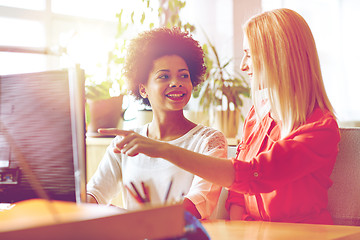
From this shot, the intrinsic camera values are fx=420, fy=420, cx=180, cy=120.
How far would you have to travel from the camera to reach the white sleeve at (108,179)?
58.2 inches

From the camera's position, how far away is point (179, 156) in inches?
37.9

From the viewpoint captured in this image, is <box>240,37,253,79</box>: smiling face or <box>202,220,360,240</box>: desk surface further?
<box>240,37,253,79</box>: smiling face

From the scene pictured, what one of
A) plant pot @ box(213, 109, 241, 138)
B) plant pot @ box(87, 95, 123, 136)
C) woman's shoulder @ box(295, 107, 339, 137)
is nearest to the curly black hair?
woman's shoulder @ box(295, 107, 339, 137)

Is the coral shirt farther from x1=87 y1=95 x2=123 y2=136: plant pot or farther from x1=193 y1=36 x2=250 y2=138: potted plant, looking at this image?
x1=87 y1=95 x2=123 y2=136: plant pot

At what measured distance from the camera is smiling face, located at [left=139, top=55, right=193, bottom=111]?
4.79ft

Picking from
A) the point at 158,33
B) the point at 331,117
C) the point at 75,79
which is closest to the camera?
the point at 75,79

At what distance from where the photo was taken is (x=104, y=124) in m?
2.53

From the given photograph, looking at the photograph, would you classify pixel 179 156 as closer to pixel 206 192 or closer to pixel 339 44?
pixel 206 192

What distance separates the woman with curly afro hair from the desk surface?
217 millimetres

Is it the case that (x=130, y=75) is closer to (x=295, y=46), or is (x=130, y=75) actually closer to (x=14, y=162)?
(x=295, y=46)

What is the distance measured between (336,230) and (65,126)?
2.26ft

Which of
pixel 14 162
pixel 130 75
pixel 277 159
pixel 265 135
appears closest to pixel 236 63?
pixel 130 75

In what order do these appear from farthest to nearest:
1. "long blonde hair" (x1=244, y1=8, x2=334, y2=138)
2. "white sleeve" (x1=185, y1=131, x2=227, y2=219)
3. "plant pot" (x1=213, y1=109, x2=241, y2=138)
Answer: "plant pot" (x1=213, y1=109, x2=241, y2=138), "white sleeve" (x1=185, y1=131, x2=227, y2=219), "long blonde hair" (x1=244, y1=8, x2=334, y2=138)

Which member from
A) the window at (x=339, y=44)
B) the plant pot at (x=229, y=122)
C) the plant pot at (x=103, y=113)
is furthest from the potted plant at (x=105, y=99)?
the window at (x=339, y=44)
